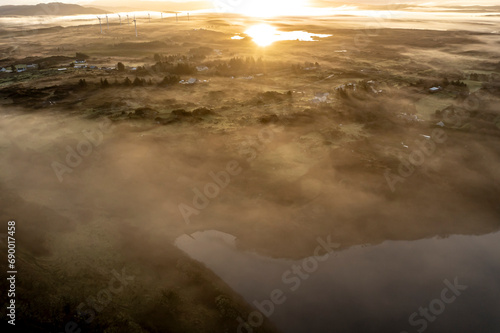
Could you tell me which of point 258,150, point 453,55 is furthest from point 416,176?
point 453,55

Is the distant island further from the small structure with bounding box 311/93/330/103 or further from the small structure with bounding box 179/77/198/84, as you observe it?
the small structure with bounding box 311/93/330/103

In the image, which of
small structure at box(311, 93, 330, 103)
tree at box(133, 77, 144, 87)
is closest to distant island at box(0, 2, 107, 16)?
tree at box(133, 77, 144, 87)

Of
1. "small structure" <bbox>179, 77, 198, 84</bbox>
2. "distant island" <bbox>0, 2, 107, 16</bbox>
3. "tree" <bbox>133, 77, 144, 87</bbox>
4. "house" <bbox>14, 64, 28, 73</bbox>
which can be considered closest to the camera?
"tree" <bbox>133, 77, 144, 87</bbox>

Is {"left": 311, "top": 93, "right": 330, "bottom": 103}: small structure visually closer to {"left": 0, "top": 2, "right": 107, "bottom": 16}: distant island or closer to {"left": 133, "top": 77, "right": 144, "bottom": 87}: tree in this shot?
{"left": 133, "top": 77, "right": 144, "bottom": 87}: tree

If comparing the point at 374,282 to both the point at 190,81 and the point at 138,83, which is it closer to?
the point at 190,81

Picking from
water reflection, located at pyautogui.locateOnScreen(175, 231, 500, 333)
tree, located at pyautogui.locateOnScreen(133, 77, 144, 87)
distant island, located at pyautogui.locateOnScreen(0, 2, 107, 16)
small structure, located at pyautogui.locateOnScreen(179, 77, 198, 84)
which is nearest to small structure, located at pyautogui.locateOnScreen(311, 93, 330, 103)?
small structure, located at pyautogui.locateOnScreen(179, 77, 198, 84)

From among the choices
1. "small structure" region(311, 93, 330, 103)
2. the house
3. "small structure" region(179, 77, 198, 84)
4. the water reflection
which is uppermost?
the house

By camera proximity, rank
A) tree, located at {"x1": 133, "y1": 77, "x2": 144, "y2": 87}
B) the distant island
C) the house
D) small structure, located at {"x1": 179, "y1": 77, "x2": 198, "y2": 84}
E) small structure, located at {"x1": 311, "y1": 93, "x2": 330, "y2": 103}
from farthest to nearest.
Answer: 1. the distant island
2. the house
3. small structure, located at {"x1": 179, "y1": 77, "x2": 198, "y2": 84}
4. tree, located at {"x1": 133, "y1": 77, "x2": 144, "y2": 87}
5. small structure, located at {"x1": 311, "y1": 93, "x2": 330, "y2": 103}

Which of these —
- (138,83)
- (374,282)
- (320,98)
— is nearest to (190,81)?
(138,83)

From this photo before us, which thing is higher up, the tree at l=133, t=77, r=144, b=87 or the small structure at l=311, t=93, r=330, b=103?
the tree at l=133, t=77, r=144, b=87

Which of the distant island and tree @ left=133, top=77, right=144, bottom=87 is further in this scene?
the distant island
